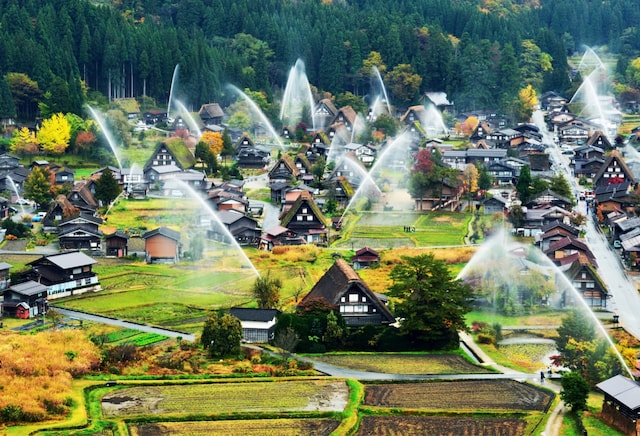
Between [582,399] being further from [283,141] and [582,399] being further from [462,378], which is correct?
[283,141]

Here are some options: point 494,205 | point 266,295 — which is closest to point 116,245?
point 266,295

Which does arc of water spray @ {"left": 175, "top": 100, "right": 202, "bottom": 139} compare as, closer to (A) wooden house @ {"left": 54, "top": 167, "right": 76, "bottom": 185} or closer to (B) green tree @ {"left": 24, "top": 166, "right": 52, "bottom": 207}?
(A) wooden house @ {"left": 54, "top": 167, "right": 76, "bottom": 185}

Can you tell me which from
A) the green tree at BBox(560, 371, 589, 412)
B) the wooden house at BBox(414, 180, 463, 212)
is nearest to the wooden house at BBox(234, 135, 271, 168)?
the wooden house at BBox(414, 180, 463, 212)

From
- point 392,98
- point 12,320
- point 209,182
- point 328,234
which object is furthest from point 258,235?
point 392,98

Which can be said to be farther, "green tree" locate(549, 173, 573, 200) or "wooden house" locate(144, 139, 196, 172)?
"wooden house" locate(144, 139, 196, 172)

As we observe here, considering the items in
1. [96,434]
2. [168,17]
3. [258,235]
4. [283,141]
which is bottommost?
[96,434]

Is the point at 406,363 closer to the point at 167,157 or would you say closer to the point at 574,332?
the point at 574,332
